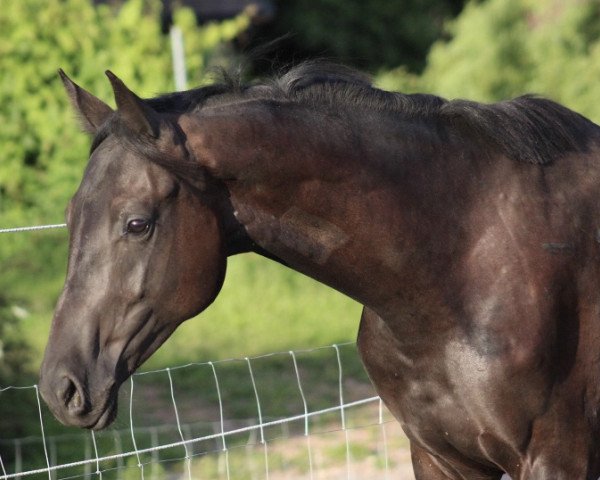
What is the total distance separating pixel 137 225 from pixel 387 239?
667 millimetres

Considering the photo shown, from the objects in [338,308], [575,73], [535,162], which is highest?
[535,162]

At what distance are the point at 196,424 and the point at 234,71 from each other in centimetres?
372

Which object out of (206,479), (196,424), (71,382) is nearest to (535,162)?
(71,382)

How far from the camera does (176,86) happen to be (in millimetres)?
10102

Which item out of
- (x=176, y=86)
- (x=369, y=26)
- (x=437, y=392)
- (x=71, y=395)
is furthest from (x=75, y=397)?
(x=369, y=26)

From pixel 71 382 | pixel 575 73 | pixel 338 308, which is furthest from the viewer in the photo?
pixel 575 73

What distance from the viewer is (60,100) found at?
10.2 meters

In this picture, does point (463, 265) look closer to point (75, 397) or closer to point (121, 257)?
point (121, 257)

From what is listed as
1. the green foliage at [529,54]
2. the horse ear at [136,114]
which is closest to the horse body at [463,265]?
the horse ear at [136,114]

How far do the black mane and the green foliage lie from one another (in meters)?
7.51

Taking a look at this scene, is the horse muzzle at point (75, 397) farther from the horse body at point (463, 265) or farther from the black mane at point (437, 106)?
the black mane at point (437, 106)

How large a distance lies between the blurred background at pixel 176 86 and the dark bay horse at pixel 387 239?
418cm

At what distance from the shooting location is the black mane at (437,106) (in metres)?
2.85

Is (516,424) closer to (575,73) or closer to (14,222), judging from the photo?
(14,222)
